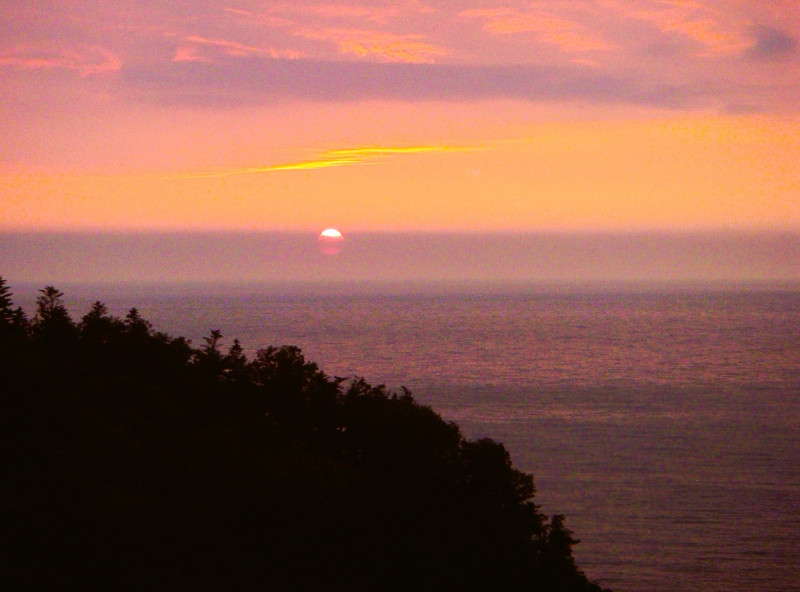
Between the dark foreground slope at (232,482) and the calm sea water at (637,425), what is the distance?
15.3 meters

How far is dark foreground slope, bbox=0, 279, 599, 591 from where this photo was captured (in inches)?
619

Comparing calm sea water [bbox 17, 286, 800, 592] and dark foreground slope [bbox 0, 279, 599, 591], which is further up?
dark foreground slope [bbox 0, 279, 599, 591]

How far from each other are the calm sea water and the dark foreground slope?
15344 millimetres

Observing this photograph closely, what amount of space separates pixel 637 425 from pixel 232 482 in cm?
5726

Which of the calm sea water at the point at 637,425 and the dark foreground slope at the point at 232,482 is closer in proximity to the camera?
the dark foreground slope at the point at 232,482

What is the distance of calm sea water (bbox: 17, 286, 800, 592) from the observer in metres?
41.2

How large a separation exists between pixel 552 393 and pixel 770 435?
26.5 m

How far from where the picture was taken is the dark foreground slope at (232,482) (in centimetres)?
1571

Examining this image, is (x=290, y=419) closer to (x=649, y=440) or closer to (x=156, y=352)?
(x=156, y=352)

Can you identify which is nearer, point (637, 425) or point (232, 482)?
point (232, 482)

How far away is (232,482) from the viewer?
21.0 m

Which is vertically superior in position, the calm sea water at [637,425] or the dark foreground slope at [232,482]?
the dark foreground slope at [232,482]

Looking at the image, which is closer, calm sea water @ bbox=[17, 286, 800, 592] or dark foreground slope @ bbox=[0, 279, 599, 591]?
dark foreground slope @ bbox=[0, 279, 599, 591]

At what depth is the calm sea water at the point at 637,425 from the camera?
41.2 metres
